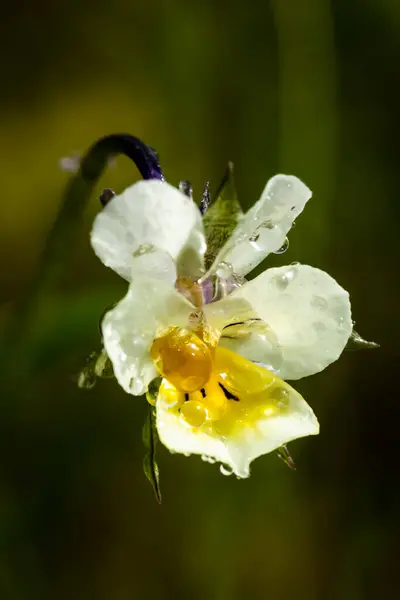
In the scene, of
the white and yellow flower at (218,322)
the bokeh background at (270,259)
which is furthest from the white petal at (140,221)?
the bokeh background at (270,259)

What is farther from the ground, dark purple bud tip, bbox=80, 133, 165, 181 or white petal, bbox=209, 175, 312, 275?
dark purple bud tip, bbox=80, 133, 165, 181

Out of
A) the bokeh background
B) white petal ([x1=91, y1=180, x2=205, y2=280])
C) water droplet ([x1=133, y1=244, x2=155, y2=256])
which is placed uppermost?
white petal ([x1=91, y1=180, x2=205, y2=280])

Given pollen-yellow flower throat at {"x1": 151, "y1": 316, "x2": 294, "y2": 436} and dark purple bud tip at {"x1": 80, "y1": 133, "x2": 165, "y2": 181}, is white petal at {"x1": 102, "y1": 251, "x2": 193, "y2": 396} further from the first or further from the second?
dark purple bud tip at {"x1": 80, "y1": 133, "x2": 165, "y2": 181}

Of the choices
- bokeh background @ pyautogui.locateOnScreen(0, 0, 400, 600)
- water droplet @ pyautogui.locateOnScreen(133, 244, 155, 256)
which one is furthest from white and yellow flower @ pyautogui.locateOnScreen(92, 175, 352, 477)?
bokeh background @ pyautogui.locateOnScreen(0, 0, 400, 600)

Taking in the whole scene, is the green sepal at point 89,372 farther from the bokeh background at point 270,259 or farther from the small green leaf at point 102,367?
the bokeh background at point 270,259

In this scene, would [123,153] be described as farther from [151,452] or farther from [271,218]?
[151,452]

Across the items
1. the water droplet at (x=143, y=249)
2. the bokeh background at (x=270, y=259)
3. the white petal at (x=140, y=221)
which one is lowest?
the bokeh background at (x=270, y=259)

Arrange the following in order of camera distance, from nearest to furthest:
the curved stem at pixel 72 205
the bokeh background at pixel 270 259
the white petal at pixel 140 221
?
1. the white petal at pixel 140 221
2. the curved stem at pixel 72 205
3. the bokeh background at pixel 270 259
